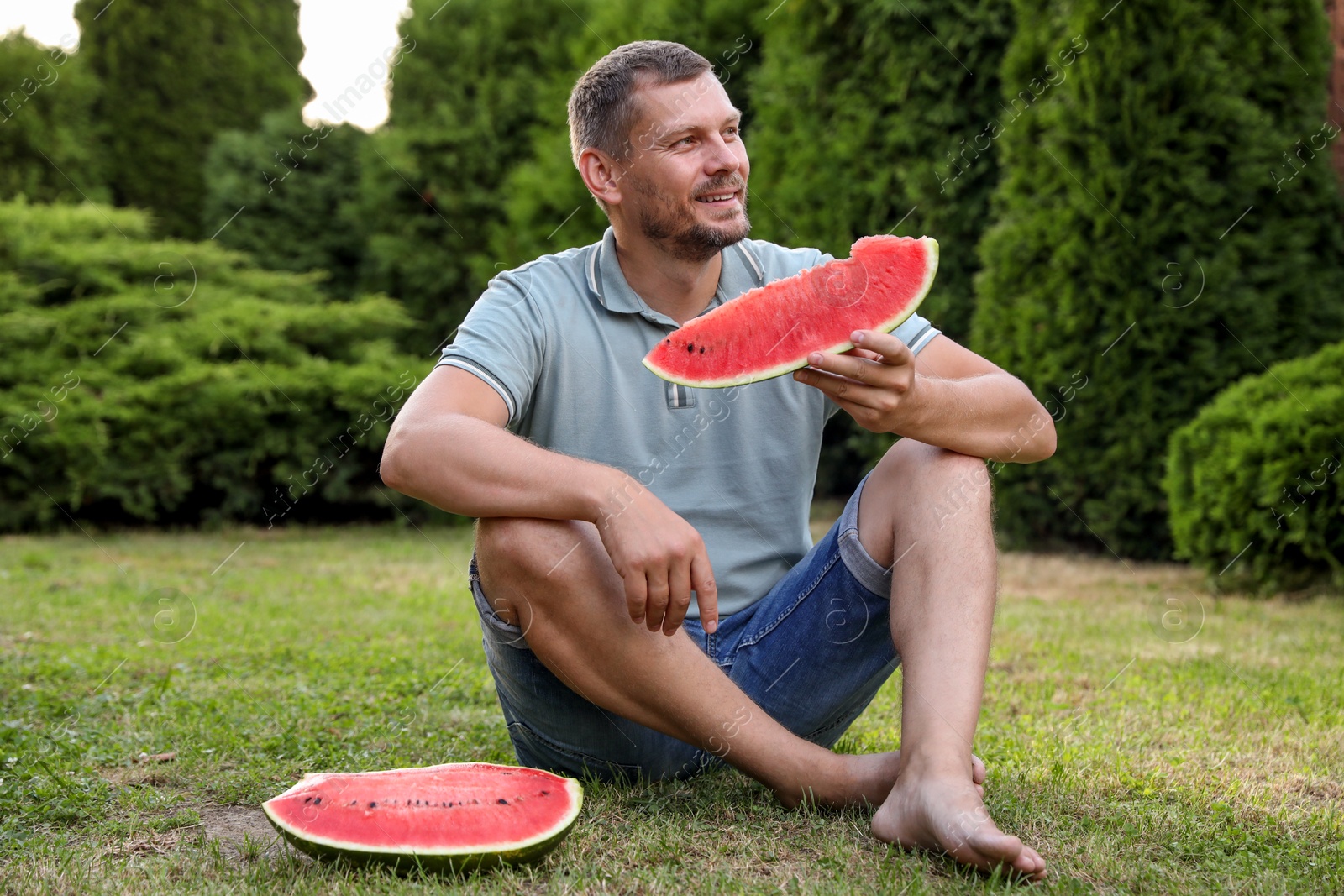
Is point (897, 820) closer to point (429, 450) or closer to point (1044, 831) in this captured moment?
point (1044, 831)

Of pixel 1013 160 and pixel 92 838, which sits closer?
pixel 92 838

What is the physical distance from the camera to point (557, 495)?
2.00 m

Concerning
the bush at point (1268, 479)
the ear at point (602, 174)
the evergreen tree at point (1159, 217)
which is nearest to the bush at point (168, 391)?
the evergreen tree at point (1159, 217)

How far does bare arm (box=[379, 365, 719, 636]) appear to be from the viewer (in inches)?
76.1

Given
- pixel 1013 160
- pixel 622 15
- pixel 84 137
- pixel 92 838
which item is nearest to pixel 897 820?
pixel 92 838

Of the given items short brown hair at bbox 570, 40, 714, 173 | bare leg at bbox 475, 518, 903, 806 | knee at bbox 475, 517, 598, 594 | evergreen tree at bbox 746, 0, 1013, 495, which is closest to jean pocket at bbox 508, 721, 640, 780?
bare leg at bbox 475, 518, 903, 806

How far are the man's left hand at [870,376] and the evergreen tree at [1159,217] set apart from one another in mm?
4420

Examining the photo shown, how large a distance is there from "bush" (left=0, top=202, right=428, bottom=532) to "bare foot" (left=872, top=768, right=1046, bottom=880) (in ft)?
21.9

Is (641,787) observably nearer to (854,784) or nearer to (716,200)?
(854,784)

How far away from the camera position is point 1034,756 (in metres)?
2.68

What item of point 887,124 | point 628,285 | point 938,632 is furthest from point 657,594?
point 887,124

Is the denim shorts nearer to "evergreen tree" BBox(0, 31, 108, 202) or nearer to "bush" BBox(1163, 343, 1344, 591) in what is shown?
"bush" BBox(1163, 343, 1344, 591)

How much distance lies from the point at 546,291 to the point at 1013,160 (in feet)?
15.6

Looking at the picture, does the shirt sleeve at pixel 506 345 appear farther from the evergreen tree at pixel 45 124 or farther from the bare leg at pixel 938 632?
the evergreen tree at pixel 45 124
